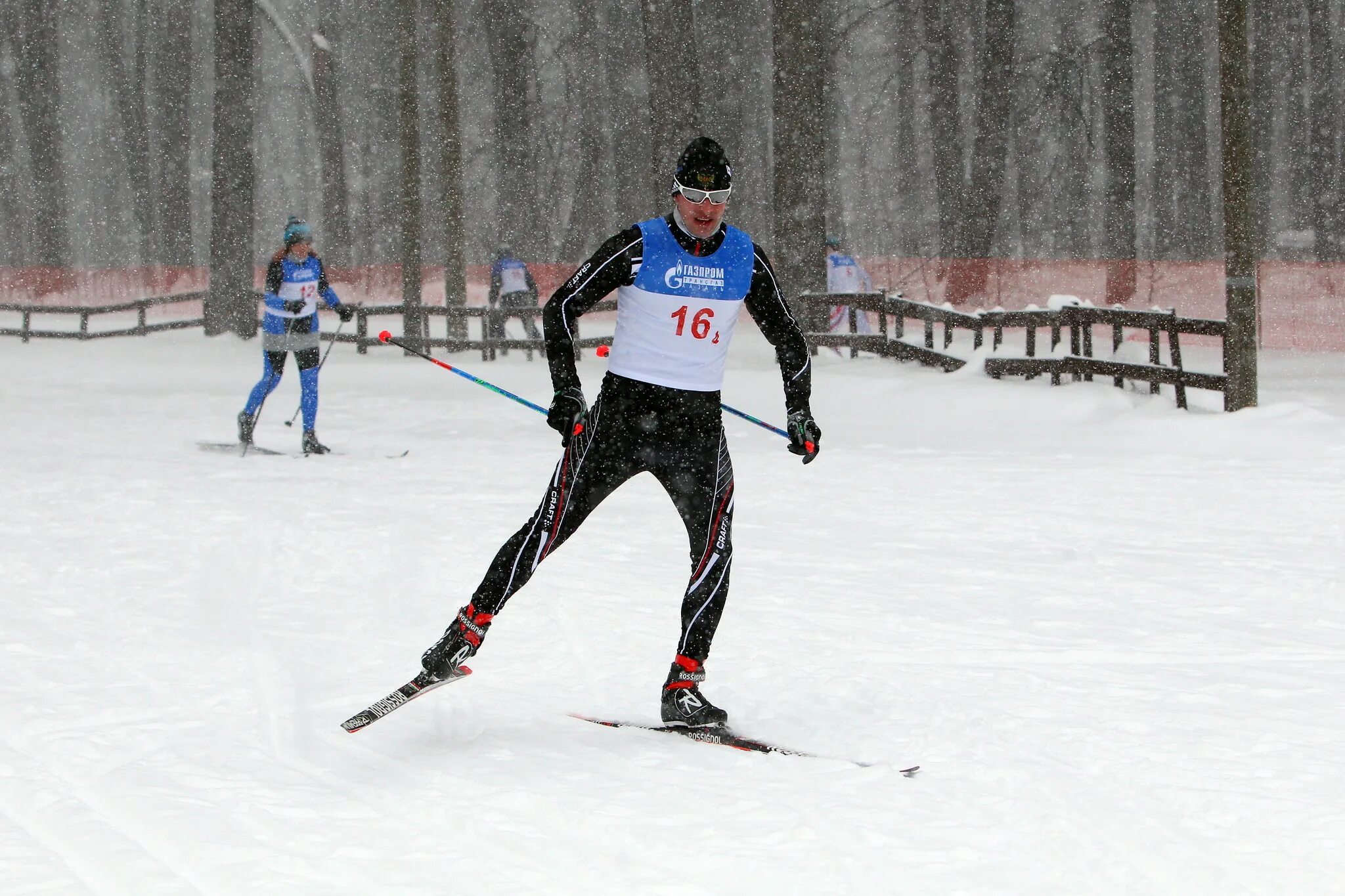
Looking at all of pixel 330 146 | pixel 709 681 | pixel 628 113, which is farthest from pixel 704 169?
pixel 628 113

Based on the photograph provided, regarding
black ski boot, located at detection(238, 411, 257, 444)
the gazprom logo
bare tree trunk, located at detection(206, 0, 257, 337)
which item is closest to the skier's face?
the gazprom logo

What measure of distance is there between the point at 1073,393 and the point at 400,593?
30.1 ft

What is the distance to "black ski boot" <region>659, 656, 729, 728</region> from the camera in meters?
5.20

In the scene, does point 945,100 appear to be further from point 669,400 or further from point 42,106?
point 669,400

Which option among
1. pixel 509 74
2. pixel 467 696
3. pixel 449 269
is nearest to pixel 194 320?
pixel 449 269

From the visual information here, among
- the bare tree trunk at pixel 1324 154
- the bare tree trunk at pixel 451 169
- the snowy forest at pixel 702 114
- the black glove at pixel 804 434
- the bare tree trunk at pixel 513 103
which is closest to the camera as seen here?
the black glove at pixel 804 434

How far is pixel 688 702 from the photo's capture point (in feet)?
17.1

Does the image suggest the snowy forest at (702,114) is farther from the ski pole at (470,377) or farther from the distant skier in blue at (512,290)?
the ski pole at (470,377)

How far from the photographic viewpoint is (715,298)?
16.8 ft

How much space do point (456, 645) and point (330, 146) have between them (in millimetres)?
29554

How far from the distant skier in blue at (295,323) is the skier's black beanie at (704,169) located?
26.0 feet

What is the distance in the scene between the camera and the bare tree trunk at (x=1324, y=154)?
2662 cm

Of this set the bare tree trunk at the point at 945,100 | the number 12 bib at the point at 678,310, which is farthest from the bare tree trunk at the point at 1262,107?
the number 12 bib at the point at 678,310

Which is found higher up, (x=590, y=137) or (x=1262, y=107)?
(x=590, y=137)
